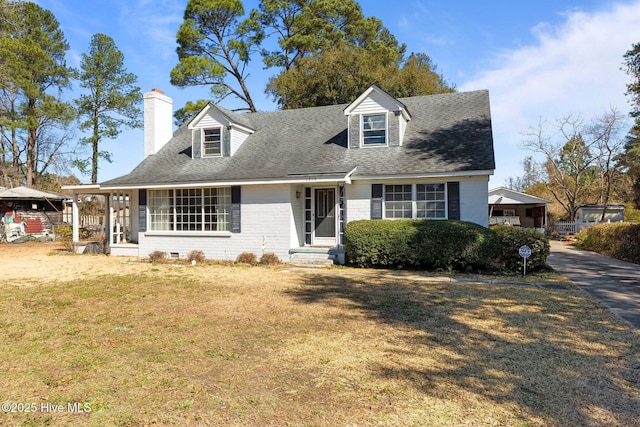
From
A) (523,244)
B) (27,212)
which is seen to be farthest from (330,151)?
(27,212)

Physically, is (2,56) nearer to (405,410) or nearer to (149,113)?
(149,113)

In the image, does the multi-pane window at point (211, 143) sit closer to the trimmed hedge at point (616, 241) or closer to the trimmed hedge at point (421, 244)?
the trimmed hedge at point (421, 244)

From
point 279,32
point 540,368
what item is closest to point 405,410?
point 540,368

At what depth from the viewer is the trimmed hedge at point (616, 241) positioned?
552 inches

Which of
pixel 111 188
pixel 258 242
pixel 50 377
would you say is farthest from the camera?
pixel 111 188

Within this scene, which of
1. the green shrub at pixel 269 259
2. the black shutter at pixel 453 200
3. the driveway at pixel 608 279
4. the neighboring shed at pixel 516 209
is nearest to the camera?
the driveway at pixel 608 279

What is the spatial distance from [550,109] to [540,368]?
3063 centimetres

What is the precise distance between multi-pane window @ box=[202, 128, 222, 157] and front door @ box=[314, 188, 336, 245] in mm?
4923

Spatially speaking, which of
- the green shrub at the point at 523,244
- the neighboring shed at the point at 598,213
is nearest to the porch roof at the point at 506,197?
the neighboring shed at the point at 598,213

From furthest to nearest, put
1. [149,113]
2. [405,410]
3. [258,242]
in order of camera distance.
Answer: [149,113]
[258,242]
[405,410]

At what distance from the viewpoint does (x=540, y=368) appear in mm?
4441

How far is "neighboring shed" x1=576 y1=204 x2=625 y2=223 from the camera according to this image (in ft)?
98.3

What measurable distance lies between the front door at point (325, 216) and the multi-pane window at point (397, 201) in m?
2.05

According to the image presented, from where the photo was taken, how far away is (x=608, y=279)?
10.3 meters
